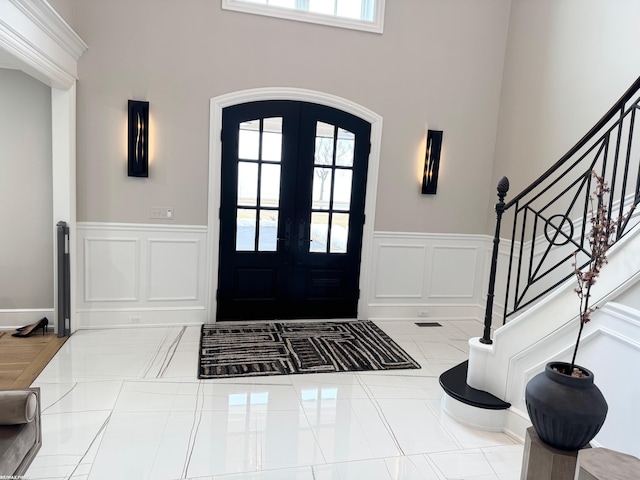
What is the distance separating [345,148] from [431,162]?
39.4 inches

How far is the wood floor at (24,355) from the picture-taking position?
316 cm

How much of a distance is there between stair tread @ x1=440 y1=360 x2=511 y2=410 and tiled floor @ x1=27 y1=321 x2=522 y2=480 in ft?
0.58

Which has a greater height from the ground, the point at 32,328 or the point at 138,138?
the point at 138,138

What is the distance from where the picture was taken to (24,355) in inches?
140

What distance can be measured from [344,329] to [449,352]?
1.09 m

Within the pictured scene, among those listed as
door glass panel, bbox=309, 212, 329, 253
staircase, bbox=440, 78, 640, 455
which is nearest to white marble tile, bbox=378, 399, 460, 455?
staircase, bbox=440, 78, 640, 455

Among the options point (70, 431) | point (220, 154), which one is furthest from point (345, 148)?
point (70, 431)

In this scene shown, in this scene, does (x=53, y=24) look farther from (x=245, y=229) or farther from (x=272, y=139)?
(x=245, y=229)

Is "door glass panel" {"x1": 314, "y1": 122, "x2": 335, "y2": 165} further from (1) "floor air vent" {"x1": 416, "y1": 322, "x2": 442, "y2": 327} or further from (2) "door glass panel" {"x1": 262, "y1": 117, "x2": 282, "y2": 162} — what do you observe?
(1) "floor air vent" {"x1": 416, "y1": 322, "x2": 442, "y2": 327}

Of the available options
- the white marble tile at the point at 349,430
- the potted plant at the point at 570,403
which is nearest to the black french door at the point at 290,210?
the white marble tile at the point at 349,430

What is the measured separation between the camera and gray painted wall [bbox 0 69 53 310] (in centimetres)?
394

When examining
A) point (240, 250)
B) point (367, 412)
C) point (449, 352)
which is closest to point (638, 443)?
point (367, 412)

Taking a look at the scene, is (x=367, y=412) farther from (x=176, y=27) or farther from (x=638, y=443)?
(x=176, y=27)

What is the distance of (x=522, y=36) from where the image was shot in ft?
15.3
